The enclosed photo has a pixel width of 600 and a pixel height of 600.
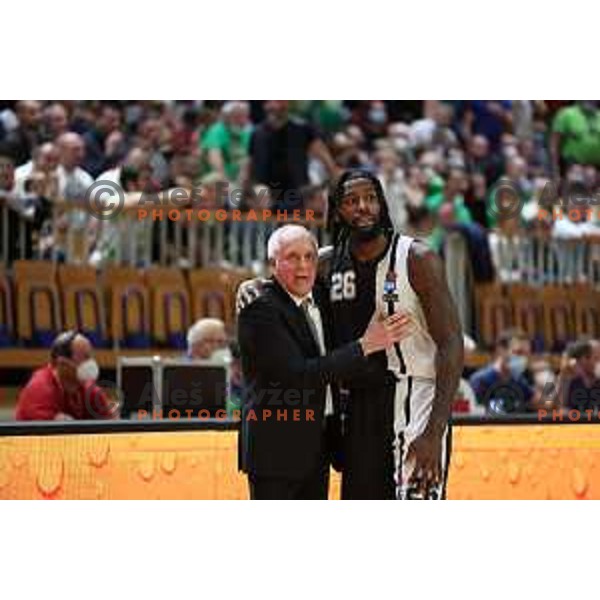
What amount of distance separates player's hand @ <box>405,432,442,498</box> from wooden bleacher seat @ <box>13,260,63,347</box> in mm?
2026

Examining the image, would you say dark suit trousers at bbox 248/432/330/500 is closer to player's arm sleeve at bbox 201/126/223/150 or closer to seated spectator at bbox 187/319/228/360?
seated spectator at bbox 187/319/228/360

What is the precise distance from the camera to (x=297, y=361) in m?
6.12

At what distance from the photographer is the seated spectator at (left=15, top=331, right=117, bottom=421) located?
7.03m

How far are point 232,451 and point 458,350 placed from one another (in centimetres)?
113

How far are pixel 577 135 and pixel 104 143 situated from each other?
2.29 m

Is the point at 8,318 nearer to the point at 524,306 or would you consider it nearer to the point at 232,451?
the point at 232,451

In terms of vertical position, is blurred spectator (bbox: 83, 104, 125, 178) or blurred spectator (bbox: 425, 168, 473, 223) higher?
blurred spectator (bbox: 83, 104, 125, 178)

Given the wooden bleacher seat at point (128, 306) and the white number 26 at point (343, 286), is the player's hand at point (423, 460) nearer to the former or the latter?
the white number 26 at point (343, 286)

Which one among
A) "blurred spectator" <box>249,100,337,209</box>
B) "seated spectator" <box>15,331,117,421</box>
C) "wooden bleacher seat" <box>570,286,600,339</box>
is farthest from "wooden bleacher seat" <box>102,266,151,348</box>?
"wooden bleacher seat" <box>570,286,600,339</box>

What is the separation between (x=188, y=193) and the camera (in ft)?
26.1

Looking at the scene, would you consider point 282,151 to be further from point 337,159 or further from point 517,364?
point 517,364

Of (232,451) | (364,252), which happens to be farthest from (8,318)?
(364,252)

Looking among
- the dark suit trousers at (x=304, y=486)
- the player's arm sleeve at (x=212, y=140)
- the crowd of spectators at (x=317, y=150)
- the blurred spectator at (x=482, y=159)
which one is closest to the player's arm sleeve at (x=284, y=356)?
the dark suit trousers at (x=304, y=486)

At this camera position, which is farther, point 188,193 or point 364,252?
point 188,193
